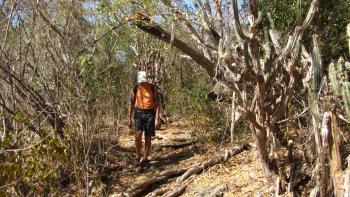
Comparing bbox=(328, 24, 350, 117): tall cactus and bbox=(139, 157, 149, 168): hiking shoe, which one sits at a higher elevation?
bbox=(328, 24, 350, 117): tall cactus

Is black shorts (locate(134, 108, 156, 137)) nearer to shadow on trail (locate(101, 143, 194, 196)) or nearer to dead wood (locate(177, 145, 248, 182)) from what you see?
shadow on trail (locate(101, 143, 194, 196))

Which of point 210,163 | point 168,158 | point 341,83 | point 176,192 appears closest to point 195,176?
point 210,163

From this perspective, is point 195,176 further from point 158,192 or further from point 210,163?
point 158,192

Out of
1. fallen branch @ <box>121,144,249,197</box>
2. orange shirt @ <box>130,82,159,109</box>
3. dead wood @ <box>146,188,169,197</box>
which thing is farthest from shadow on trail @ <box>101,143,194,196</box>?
orange shirt @ <box>130,82,159,109</box>

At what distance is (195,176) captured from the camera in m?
7.46

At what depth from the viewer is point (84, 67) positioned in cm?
825

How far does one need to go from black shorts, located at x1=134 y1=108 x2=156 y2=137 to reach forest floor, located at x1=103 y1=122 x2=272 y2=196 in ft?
2.03

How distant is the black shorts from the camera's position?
8.25 meters

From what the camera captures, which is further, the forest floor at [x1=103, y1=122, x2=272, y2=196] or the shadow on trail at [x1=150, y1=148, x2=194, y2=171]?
the shadow on trail at [x1=150, y1=148, x2=194, y2=171]

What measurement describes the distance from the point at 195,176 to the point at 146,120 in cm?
133

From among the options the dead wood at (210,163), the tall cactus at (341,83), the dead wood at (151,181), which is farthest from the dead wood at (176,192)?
the tall cactus at (341,83)

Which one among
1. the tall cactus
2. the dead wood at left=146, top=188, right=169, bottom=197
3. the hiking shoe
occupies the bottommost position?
the dead wood at left=146, top=188, right=169, bottom=197

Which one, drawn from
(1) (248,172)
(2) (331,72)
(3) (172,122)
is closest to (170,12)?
(1) (248,172)

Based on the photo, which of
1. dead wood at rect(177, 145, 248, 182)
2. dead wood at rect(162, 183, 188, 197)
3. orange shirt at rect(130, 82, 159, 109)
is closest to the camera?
dead wood at rect(162, 183, 188, 197)
